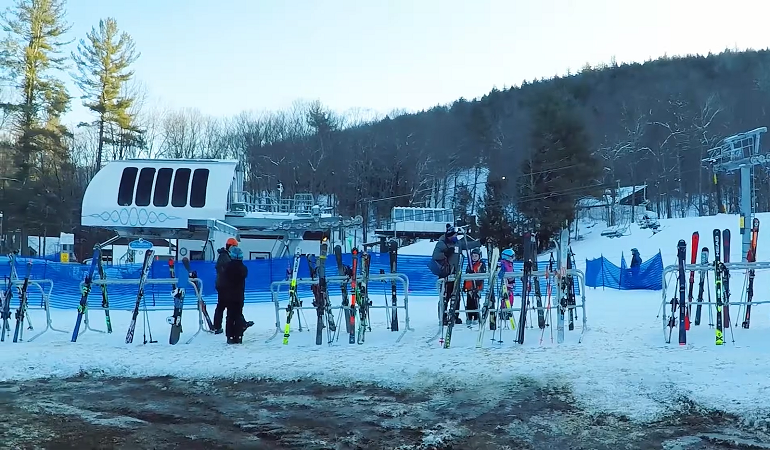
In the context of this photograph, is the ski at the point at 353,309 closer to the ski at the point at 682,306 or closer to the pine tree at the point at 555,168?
the ski at the point at 682,306

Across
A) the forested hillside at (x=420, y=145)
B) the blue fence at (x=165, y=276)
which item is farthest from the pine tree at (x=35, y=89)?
the blue fence at (x=165, y=276)

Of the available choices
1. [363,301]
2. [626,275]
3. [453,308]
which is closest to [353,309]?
[363,301]

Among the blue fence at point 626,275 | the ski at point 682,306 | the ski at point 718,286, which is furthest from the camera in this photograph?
the blue fence at point 626,275

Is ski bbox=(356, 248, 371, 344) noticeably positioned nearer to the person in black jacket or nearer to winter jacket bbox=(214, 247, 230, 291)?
the person in black jacket

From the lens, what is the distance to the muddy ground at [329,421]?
Result: 5.46 m

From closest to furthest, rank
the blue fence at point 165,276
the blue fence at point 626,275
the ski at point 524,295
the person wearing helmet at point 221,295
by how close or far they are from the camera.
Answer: the ski at point 524,295 → the person wearing helmet at point 221,295 → the blue fence at point 165,276 → the blue fence at point 626,275

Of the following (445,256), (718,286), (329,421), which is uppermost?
(445,256)

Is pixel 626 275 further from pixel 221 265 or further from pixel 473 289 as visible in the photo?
pixel 221 265

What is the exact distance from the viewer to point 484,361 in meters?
8.54

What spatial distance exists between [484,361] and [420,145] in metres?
60.1

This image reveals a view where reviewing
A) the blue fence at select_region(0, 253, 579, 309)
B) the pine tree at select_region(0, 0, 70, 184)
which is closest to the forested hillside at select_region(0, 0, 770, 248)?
the pine tree at select_region(0, 0, 70, 184)

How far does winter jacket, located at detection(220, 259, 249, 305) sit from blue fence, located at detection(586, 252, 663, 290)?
14889mm

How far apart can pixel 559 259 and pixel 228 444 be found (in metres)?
6.57

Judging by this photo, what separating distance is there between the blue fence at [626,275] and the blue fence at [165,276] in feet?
9.76
